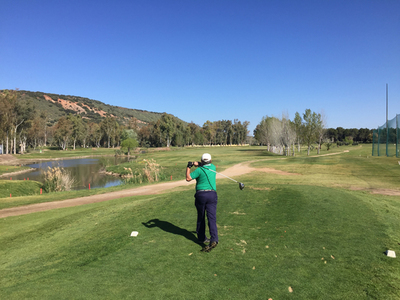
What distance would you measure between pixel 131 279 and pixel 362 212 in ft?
27.3

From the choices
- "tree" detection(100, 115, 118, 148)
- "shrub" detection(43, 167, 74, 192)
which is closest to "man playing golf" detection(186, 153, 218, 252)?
"shrub" detection(43, 167, 74, 192)

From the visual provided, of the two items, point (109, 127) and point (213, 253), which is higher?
point (109, 127)

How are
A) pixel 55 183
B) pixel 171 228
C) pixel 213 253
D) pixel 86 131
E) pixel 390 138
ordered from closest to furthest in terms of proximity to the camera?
pixel 213 253, pixel 171 228, pixel 55 183, pixel 390 138, pixel 86 131

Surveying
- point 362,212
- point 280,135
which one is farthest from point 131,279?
point 280,135

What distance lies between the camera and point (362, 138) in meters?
136

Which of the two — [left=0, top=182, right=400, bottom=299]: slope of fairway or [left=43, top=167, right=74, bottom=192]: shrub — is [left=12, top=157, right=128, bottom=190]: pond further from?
[left=0, top=182, right=400, bottom=299]: slope of fairway

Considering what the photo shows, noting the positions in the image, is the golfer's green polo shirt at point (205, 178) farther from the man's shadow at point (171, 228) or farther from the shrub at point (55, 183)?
the shrub at point (55, 183)

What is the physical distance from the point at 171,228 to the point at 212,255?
232 centimetres

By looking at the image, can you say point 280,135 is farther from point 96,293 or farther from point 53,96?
point 53,96

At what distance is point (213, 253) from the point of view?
20.1 feet

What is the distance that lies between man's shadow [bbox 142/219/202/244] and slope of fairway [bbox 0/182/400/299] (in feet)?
0.11

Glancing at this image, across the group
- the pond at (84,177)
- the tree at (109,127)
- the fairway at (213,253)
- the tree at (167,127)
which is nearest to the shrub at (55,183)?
the pond at (84,177)

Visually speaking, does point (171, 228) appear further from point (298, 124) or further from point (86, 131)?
point (86, 131)

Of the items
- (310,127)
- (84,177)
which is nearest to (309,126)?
(310,127)
